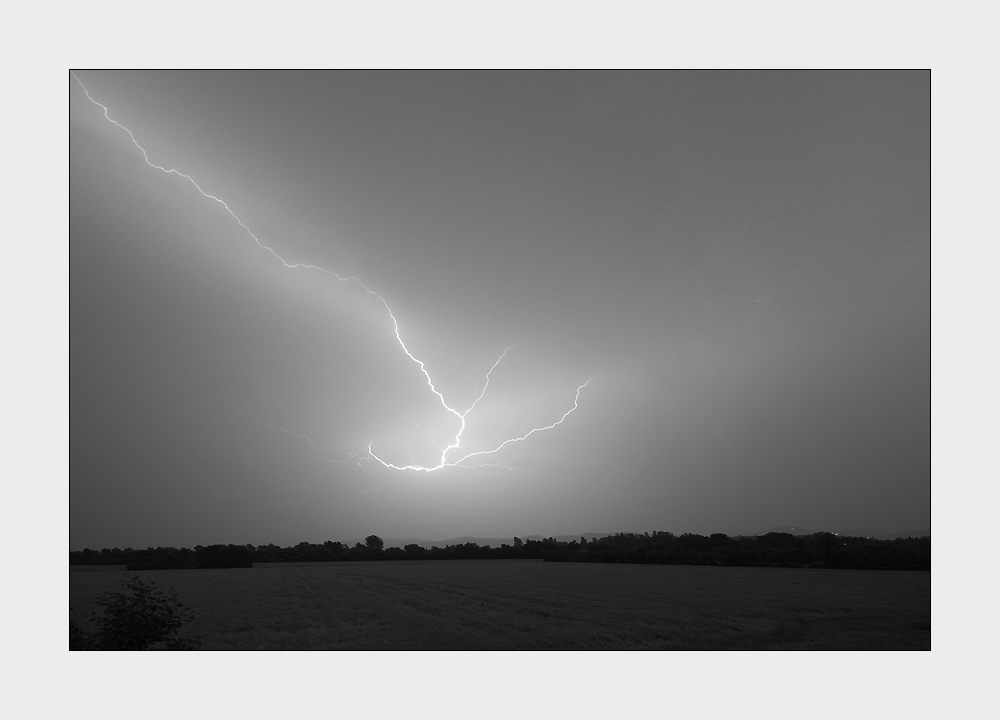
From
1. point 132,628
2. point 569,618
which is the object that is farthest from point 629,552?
point 132,628

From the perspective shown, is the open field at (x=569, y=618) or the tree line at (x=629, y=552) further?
the tree line at (x=629, y=552)

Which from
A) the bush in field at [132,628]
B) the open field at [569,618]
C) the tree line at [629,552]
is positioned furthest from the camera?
the tree line at [629,552]

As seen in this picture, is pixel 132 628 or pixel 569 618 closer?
pixel 132 628

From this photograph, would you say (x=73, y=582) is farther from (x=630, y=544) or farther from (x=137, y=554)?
(x=630, y=544)

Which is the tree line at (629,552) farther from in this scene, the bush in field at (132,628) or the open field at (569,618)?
the bush in field at (132,628)

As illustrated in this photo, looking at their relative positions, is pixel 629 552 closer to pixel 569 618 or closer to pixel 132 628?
pixel 569 618

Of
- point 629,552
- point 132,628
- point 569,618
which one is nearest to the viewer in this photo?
point 132,628

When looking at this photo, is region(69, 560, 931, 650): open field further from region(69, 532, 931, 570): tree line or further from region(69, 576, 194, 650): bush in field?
region(69, 532, 931, 570): tree line

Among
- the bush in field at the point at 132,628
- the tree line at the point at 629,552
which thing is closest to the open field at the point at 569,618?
the bush in field at the point at 132,628
